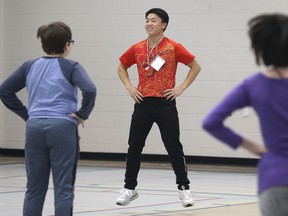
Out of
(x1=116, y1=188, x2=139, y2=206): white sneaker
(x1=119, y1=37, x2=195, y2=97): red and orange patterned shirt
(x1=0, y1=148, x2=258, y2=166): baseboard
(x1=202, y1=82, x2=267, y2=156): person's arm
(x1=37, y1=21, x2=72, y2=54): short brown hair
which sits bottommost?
(x1=0, y1=148, x2=258, y2=166): baseboard

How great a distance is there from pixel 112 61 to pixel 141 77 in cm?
588

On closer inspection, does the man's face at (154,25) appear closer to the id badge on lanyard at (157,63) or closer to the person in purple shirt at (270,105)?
the id badge on lanyard at (157,63)

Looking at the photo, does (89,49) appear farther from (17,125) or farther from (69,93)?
(69,93)

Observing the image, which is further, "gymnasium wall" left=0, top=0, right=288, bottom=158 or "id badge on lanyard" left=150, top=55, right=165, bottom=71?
"gymnasium wall" left=0, top=0, right=288, bottom=158

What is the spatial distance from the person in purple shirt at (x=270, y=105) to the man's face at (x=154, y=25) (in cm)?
475

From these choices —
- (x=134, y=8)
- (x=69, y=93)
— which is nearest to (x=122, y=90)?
(x=134, y=8)

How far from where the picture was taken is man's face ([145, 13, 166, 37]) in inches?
334

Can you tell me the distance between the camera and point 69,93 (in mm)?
5879

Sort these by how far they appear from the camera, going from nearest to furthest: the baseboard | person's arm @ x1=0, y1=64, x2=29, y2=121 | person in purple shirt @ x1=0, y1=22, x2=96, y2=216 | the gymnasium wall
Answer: person in purple shirt @ x1=0, y1=22, x2=96, y2=216 < person's arm @ x1=0, y1=64, x2=29, y2=121 < the gymnasium wall < the baseboard

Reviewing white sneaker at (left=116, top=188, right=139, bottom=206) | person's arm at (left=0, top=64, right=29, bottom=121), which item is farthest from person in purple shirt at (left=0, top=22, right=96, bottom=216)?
white sneaker at (left=116, top=188, right=139, bottom=206)

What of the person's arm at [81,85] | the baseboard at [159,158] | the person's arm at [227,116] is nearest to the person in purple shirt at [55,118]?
the person's arm at [81,85]

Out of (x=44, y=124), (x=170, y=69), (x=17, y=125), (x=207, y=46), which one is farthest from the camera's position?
(x=17, y=125)

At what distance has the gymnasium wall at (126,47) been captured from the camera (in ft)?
44.2

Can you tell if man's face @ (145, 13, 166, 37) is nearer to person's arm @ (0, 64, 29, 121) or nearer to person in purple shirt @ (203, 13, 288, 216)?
person's arm @ (0, 64, 29, 121)
